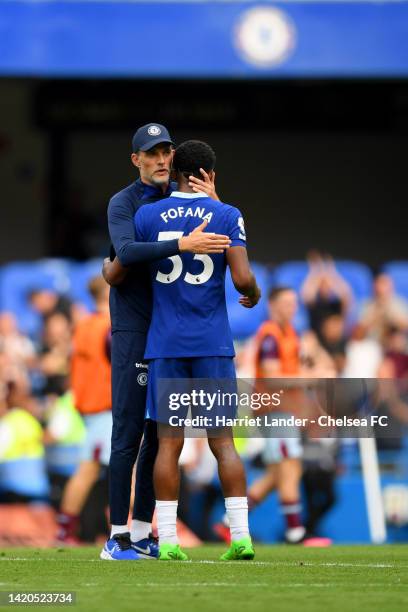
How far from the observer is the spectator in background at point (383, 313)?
1625 cm

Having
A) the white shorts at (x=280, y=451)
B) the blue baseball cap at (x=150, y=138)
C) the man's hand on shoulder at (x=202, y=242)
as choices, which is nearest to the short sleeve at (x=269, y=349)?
the white shorts at (x=280, y=451)

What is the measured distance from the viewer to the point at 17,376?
15.0 metres

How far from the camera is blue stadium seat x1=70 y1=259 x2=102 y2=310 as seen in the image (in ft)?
53.7

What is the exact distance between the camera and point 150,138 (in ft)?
25.4

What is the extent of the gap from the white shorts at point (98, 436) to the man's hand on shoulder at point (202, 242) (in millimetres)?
4990

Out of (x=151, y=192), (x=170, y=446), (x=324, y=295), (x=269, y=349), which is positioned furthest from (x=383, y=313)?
(x=170, y=446)

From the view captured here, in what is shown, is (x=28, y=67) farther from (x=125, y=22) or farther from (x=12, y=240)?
(x=12, y=240)

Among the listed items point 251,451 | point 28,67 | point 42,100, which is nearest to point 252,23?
point 28,67

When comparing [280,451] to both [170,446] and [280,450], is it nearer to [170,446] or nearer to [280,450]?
[280,450]

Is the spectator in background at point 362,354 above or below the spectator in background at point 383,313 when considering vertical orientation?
below

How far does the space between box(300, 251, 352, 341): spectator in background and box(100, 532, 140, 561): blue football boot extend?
8173 millimetres

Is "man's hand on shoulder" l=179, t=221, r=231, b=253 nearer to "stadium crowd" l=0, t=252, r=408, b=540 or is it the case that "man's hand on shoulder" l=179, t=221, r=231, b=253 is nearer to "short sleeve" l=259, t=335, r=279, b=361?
"stadium crowd" l=0, t=252, r=408, b=540

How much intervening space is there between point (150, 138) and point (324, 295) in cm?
918

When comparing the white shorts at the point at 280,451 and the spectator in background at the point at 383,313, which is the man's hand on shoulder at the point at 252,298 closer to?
the white shorts at the point at 280,451
